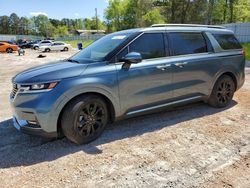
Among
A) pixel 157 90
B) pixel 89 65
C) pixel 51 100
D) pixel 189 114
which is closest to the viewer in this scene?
pixel 51 100

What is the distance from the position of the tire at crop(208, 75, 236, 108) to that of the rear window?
65cm

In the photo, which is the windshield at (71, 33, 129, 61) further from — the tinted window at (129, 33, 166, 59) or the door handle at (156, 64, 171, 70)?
the door handle at (156, 64, 171, 70)

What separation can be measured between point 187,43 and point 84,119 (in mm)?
2528

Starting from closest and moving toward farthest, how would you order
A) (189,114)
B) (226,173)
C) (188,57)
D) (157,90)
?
(226,173), (157,90), (188,57), (189,114)

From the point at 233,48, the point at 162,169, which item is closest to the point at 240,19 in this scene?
the point at 233,48

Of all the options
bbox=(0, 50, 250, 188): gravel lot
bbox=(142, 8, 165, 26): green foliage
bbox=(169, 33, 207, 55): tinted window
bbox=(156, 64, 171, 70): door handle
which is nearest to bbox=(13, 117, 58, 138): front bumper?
bbox=(0, 50, 250, 188): gravel lot

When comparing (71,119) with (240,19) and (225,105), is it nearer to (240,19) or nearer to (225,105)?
(225,105)

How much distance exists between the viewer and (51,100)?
364cm

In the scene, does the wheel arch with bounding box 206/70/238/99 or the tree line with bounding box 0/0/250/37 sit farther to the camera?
the tree line with bounding box 0/0/250/37

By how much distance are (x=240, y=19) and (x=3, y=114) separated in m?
60.4

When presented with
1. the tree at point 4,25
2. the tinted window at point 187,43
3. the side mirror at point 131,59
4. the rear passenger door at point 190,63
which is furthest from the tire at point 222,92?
the tree at point 4,25

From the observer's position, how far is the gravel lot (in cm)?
312

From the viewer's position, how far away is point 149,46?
4.60 metres

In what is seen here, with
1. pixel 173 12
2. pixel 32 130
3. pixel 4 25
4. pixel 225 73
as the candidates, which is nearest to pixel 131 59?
pixel 32 130
